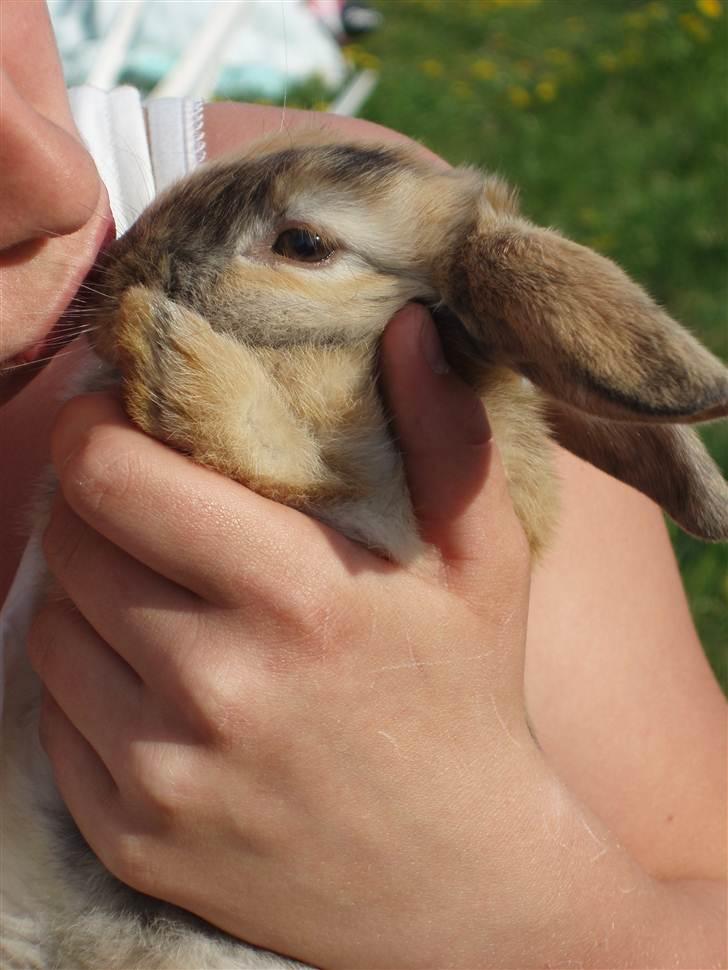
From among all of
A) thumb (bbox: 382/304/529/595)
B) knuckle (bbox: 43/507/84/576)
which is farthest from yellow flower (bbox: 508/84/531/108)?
knuckle (bbox: 43/507/84/576)

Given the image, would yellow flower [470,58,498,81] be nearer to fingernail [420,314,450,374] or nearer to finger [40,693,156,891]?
fingernail [420,314,450,374]

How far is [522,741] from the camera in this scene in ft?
4.70

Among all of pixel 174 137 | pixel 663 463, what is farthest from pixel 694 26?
pixel 663 463

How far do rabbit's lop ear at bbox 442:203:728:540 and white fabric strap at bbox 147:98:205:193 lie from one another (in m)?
0.57

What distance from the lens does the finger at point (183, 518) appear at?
122 centimetres

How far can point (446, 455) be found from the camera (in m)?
1.31

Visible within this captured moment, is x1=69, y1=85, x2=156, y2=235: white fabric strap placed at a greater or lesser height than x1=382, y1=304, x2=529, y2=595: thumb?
lesser

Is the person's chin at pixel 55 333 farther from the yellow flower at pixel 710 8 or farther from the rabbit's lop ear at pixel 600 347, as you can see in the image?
the yellow flower at pixel 710 8

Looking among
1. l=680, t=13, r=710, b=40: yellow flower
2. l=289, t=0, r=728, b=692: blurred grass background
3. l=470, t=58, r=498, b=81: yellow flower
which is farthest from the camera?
l=470, t=58, r=498, b=81: yellow flower

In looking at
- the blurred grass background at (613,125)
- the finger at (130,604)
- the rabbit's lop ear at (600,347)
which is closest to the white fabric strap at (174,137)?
the rabbit's lop ear at (600,347)

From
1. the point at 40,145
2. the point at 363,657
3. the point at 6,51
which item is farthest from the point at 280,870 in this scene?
the point at 6,51

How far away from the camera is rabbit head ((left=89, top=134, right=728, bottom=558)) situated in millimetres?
1242

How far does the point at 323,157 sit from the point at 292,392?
33 centimetres

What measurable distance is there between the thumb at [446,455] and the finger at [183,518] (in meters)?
0.16
